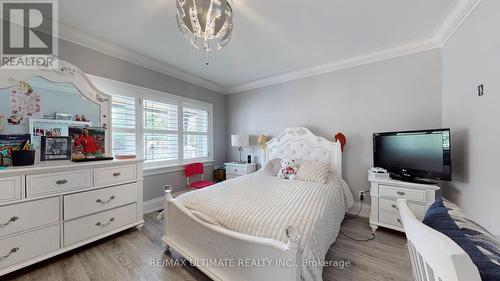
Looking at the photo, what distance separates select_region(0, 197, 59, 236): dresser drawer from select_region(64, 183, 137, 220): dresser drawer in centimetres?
9

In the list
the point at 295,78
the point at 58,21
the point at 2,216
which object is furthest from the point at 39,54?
the point at 295,78

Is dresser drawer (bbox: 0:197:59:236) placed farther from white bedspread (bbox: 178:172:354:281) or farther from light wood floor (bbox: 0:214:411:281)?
white bedspread (bbox: 178:172:354:281)

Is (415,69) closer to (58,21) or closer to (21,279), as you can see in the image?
(58,21)

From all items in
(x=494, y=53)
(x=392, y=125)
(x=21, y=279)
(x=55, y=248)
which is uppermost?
(x=494, y=53)

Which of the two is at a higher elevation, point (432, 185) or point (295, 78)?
point (295, 78)

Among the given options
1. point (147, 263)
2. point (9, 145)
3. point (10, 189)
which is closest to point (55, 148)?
point (9, 145)

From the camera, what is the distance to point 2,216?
58.5 inches

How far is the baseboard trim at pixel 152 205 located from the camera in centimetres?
292

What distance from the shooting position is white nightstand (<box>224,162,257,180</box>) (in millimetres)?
3634

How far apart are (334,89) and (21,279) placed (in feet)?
13.8

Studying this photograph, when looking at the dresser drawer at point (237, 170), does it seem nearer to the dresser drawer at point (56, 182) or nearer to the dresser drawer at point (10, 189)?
the dresser drawer at point (56, 182)

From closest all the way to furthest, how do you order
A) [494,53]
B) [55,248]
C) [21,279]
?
[494,53]
[21,279]
[55,248]

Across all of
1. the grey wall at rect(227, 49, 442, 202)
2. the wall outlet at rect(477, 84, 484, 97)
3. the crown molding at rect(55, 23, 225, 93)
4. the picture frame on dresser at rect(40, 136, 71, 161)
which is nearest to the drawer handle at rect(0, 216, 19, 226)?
the picture frame on dresser at rect(40, 136, 71, 161)

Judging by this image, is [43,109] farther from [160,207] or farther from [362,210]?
[362,210]
